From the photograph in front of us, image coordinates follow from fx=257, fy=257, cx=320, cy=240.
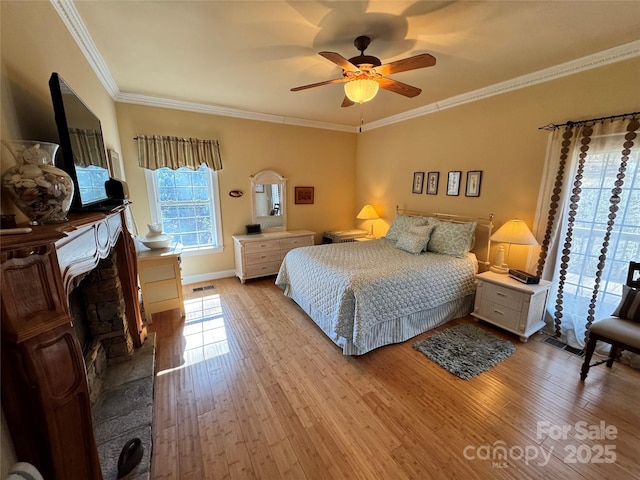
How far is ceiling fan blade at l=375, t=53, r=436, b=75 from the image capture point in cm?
172

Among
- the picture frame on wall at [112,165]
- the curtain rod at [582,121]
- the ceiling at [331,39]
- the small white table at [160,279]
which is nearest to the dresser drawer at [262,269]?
the small white table at [160,279]

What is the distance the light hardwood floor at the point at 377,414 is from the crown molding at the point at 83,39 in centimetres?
261

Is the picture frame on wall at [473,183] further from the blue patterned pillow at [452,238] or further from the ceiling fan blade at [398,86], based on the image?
the ceiling fan blade at [398,86]

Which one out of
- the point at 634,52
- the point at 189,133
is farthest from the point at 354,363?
the point at 189,133

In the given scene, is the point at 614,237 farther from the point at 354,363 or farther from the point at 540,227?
the point at 354,363

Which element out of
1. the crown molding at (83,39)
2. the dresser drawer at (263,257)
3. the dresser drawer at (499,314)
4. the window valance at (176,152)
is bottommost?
the dresser drawer at (499,314)

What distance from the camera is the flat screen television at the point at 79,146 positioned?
1238 millimetres

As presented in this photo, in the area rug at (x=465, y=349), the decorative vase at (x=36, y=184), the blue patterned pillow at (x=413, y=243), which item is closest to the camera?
the decorative vase at (x=36, y=184)

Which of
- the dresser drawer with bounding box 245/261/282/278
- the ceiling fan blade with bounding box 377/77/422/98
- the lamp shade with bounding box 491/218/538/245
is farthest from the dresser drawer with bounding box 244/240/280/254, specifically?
the lamp shade with bounding box 491/218/538/245

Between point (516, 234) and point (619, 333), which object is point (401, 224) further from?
point (619, 333)

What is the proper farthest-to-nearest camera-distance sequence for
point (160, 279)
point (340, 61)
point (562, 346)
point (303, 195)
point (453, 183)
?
point (303, 195) → point (453, 183) → point (160, 279) → point (562, 346) → point (340, 61)

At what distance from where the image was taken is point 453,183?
11.6ft

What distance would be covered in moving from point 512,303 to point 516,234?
27.7 inches

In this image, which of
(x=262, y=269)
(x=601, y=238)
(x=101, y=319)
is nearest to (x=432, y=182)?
(x=601, y=238)
